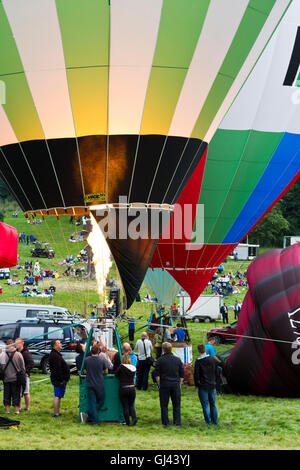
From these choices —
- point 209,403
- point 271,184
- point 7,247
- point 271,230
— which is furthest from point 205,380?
point 271,230

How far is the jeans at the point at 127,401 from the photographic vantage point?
8.72 meters

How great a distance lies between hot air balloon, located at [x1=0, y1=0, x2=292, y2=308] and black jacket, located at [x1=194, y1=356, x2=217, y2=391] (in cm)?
171

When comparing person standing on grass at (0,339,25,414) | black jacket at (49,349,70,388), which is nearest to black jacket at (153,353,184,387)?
black jacket at (49,349,70,388)

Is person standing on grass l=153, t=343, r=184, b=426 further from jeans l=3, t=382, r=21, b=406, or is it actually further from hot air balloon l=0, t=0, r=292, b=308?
jeans l=3, t=382, r=21, b=406

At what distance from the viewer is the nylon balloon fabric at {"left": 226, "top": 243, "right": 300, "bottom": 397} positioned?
10586mm

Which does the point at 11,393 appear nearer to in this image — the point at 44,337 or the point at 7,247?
the point at 7,247

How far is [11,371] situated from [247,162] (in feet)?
27.2

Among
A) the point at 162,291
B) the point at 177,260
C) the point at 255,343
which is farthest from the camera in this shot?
the point at 162,291

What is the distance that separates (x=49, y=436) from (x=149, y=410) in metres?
2.09

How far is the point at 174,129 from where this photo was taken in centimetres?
975

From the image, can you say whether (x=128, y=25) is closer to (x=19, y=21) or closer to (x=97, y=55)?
(x=97, y=55)

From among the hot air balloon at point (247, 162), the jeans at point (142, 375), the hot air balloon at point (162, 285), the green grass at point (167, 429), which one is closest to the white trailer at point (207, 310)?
the hot air balloon at point (162, 285)

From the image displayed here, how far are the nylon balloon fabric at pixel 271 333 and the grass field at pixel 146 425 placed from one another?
273 mm
